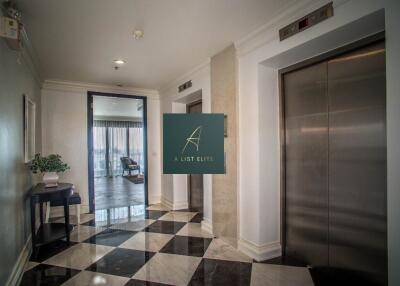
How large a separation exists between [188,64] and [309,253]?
3.03m

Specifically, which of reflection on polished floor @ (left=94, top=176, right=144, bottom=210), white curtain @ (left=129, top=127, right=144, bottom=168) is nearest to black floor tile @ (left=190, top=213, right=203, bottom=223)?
reflection on polished floor @ (left=94, top=176, right=144, bottom=210)

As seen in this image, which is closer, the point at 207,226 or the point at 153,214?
the point at 207,226

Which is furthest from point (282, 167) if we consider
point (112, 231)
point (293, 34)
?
point (112, 231)

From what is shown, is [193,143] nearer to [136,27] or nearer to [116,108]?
[136,27]

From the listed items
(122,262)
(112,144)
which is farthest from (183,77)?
(112,144)

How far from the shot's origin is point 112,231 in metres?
3.58

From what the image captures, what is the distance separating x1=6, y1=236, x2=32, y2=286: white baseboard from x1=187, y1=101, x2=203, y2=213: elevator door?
270cm

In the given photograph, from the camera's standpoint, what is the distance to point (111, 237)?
132 inches

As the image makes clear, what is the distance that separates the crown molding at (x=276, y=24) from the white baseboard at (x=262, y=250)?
2.28 m

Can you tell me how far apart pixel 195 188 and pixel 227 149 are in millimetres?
1828

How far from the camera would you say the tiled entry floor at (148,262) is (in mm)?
2275

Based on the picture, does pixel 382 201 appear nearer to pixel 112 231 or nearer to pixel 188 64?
pixel 188 64

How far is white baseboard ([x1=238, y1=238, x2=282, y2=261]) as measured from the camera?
8.59 feet

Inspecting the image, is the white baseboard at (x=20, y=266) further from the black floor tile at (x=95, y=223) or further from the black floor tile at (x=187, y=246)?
the black floor tile at (x=187, y=246)
